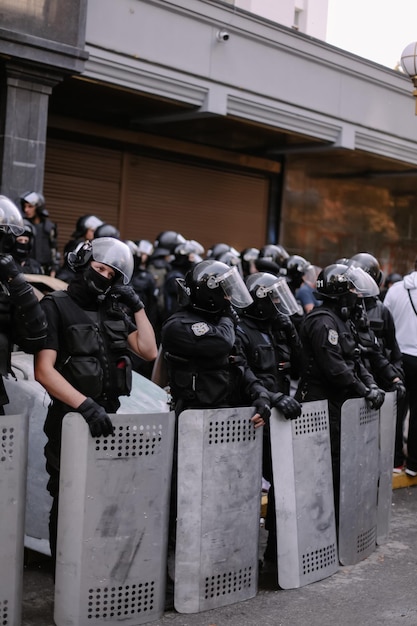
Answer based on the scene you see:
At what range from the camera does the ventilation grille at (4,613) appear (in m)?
4.18

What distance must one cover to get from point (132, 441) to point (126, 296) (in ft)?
3.03

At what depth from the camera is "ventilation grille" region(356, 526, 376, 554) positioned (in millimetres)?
6008

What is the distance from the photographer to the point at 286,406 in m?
5.29

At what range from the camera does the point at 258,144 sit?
57.0ft

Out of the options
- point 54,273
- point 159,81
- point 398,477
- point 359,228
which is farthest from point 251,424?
point 359,228

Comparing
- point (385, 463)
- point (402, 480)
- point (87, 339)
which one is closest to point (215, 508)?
point (87, 339)

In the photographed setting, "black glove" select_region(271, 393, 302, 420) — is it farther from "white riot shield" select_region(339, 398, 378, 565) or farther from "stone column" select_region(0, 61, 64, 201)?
"stone column" select_region(0, 61, 64, 201)

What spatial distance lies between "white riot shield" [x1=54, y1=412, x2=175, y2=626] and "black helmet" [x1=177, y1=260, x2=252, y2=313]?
3.03ft

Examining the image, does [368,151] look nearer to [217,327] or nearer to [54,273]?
[54,273]

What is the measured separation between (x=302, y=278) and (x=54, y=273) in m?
3.15

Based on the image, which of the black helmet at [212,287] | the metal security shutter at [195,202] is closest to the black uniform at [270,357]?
the black helmet at [212,287]

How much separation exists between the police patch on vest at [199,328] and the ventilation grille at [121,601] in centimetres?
142

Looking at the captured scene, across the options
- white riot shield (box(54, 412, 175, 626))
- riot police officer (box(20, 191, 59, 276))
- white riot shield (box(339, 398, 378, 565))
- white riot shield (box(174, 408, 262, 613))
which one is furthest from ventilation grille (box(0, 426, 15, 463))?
riot police officer (box(20, 191, 59, 276))

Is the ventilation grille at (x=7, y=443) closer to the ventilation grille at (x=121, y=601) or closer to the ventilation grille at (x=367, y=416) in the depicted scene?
the ventilation grille at (x=121, y=601)
